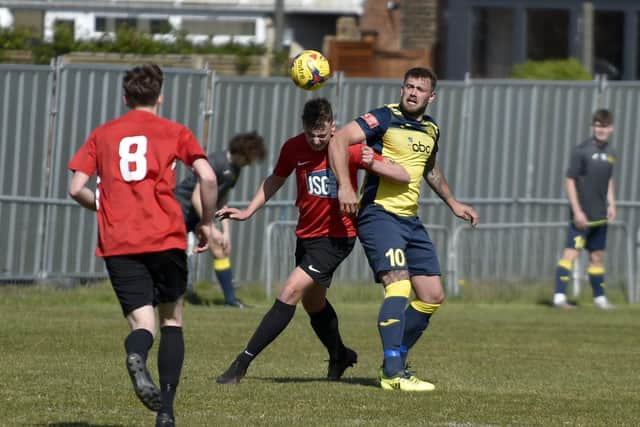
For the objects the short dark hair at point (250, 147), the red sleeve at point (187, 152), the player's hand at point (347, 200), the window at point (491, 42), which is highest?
the window at point (491, 42)

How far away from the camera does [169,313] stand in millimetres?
7664

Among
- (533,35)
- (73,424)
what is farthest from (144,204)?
(533,35)

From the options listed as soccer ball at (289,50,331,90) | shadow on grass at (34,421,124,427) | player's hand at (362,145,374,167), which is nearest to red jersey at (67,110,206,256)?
shadow on grass at (34,421,124,427)

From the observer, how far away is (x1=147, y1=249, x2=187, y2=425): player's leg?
753 cm

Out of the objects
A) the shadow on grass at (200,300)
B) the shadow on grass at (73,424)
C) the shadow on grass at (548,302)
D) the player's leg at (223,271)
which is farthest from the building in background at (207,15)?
the shadow on grass at (73,424)

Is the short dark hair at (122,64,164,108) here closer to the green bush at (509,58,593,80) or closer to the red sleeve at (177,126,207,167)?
the red sleeve at (177,126,207,167)

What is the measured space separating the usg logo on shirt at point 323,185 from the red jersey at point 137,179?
2285 mm

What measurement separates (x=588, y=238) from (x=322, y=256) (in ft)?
25.7

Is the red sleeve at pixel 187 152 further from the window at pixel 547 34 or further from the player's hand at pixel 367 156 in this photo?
the window at pixel 547 34

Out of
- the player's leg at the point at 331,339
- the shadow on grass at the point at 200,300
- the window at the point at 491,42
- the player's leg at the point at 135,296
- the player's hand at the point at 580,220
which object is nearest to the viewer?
the player's leg at the point at 135,296

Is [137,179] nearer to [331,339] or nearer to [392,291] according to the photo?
[392,291]

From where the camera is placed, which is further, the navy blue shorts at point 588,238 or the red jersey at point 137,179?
the navy blue shorts at point 588,238

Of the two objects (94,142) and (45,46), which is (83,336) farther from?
(45,46)

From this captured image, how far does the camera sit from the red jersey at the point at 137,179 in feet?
24.5
